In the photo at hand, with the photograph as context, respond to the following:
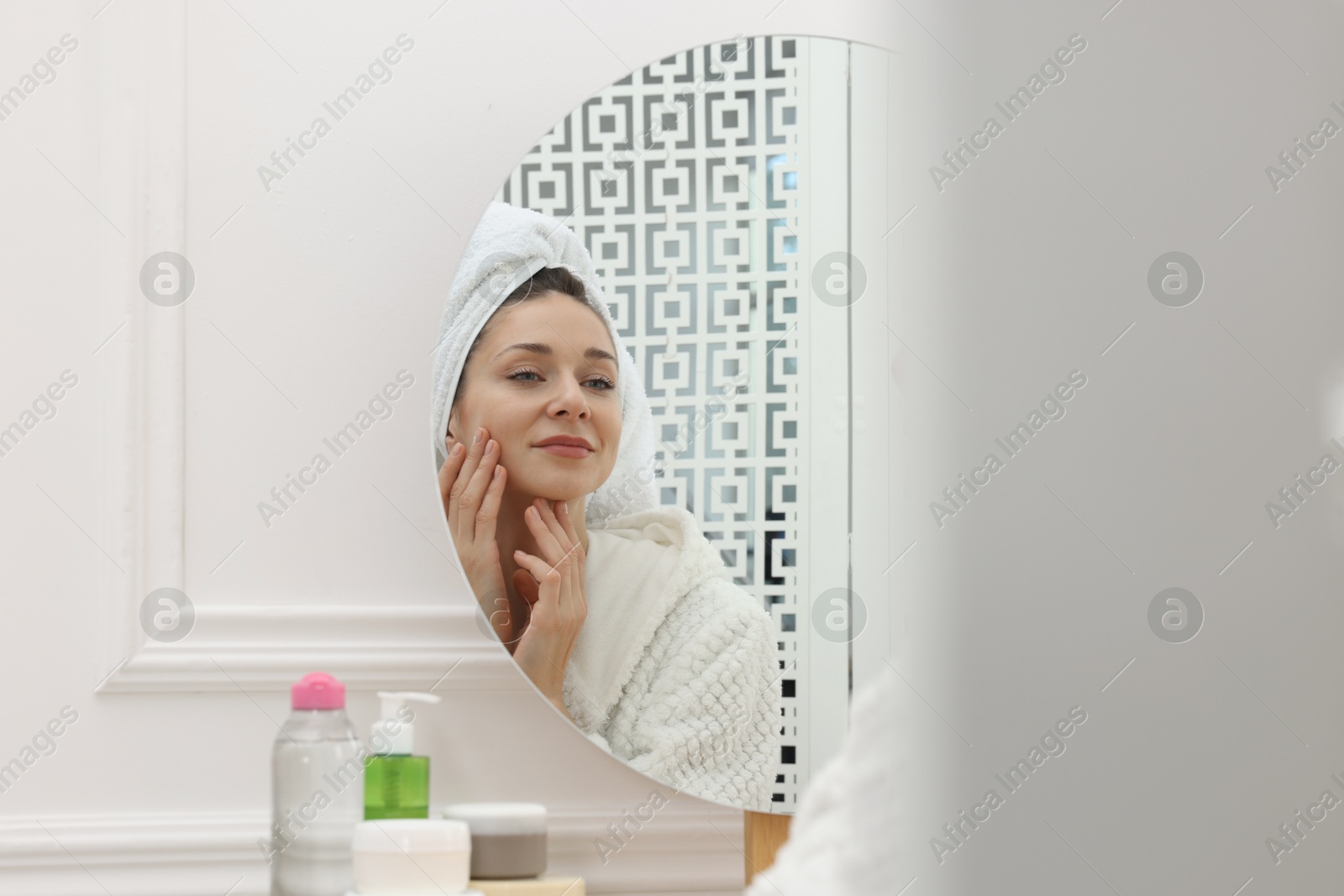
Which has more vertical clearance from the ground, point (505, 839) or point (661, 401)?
point (661, 401)

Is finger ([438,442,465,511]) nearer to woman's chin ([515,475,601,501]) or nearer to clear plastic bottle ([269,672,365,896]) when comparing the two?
woman's chin ([515,475,601,501])

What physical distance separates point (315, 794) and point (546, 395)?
1.23 ft

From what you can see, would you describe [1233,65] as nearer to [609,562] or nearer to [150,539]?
[609,562]

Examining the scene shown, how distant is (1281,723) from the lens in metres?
0.14

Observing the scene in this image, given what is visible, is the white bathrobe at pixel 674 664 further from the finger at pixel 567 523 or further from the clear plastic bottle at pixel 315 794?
the clear plastic bottle at pixel 315 794

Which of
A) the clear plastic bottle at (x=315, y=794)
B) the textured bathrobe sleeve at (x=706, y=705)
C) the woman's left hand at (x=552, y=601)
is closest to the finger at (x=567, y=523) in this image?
the woman's left hand at (x=552, y=601)

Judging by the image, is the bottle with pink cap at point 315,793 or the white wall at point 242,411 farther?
the white wall at point 242,411

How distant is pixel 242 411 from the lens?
981 mm

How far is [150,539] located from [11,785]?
0.24 meters

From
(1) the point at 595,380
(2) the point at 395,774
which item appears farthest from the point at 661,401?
(2) the point at 395,774

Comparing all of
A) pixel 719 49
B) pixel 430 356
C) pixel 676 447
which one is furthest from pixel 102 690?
pixel 719 49

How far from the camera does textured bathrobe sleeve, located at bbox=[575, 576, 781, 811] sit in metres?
0.88

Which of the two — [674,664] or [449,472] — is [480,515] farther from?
[674,664]

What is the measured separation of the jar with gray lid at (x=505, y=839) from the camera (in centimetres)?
83
